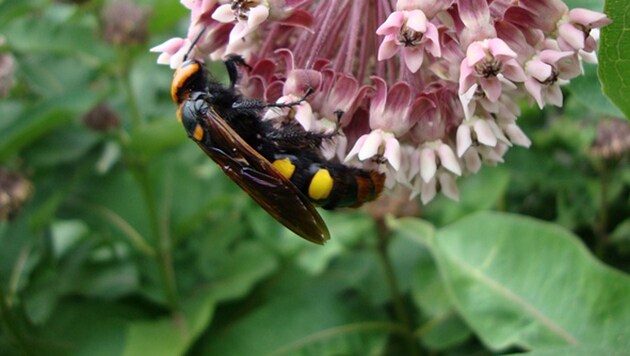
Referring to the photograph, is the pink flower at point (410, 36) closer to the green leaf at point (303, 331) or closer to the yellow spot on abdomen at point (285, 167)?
the yellow spot on abdomen at point (285, 167)

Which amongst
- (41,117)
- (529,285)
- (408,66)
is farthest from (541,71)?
(41,117)

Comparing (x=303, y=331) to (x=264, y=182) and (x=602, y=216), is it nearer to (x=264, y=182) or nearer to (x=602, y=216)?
(x=602, y=216)

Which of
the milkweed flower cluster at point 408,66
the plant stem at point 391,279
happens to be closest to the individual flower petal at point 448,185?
the milkweed flower cluster at point 408,66

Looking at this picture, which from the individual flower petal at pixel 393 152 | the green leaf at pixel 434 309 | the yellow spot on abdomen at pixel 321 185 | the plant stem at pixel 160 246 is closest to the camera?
the individual flower petal at pixel 393 152

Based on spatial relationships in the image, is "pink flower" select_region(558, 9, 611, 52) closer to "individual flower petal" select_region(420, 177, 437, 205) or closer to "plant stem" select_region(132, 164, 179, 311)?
"individual flower petal" select_region(420, 177, 437, 205)

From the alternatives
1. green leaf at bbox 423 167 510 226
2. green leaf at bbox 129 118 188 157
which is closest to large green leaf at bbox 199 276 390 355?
green leaf at bbox 423 167 510 226

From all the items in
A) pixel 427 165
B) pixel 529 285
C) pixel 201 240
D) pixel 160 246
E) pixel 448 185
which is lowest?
pixel 201 240
